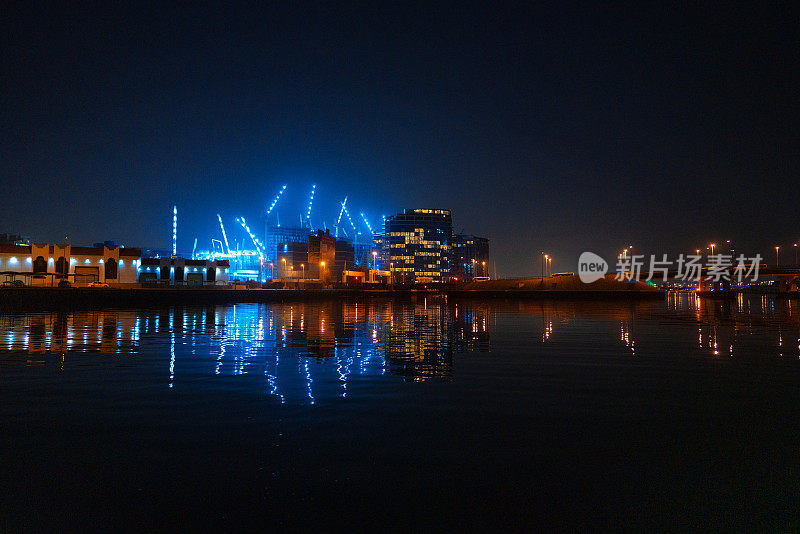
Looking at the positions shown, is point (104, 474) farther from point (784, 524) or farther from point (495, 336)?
point (495, 336)

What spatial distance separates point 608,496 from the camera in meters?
6.13

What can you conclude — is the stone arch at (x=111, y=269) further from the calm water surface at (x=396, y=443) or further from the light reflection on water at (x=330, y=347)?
the calm water surface at (x=396, y=443)

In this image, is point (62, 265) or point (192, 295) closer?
point (192, 295)

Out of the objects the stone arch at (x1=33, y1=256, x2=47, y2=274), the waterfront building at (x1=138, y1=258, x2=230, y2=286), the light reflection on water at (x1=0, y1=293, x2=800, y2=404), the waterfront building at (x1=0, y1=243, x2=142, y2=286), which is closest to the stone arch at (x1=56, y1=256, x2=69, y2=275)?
the waterfront building at (x1=0, y1=243, x2=142, y2=286)

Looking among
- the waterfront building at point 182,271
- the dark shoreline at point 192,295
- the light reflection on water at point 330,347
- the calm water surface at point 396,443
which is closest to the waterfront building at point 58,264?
the waterfront building at point 182,271

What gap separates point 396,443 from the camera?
7.97 meters

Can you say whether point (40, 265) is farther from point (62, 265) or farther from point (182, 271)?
point (182, 271)

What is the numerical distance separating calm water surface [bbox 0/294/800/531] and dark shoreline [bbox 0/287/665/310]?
52959 mm

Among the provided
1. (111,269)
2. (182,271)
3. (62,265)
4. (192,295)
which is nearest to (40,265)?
(62,265)

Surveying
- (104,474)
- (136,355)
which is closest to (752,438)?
(104,474)

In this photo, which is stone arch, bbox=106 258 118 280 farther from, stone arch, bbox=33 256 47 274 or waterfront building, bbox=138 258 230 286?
stone arch, bbox=33 256 47 274

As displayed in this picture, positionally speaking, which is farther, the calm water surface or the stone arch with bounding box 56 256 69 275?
the stone arch with bounding box 56 256 69 275

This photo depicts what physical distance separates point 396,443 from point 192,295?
3021 inches

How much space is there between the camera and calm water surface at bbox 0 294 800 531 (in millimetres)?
5734
